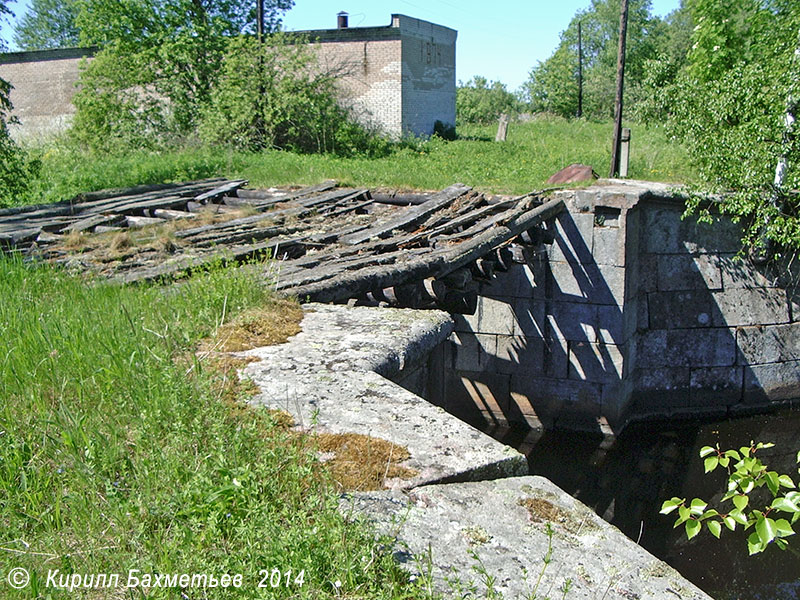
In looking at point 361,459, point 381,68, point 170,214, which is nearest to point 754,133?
point 170,214

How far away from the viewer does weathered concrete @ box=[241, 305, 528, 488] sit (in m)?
2.26

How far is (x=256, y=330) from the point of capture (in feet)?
11.1

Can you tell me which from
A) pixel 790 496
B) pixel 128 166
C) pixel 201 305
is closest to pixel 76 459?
pixel 201 305

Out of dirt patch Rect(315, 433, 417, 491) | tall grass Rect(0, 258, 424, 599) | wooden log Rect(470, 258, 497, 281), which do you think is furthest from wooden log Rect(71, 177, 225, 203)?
dirt patch Rect(315, 433, 417, 491)

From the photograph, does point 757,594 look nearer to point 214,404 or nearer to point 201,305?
point 201,305

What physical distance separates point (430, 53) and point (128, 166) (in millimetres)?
11579

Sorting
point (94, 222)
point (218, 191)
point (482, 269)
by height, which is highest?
point (218, 191)

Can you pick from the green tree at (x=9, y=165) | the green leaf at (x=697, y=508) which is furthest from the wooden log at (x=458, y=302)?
the green tree at (x=9, y=165)

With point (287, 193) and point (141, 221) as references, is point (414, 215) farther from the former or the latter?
point (141, 221)

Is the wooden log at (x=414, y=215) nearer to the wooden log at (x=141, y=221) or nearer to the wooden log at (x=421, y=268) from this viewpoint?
the wooden log at (x=421, y=268)

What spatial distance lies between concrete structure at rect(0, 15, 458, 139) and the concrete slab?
697 inches

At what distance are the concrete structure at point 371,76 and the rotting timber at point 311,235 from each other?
10214 mm

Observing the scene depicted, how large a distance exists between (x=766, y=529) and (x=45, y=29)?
63.3 metres

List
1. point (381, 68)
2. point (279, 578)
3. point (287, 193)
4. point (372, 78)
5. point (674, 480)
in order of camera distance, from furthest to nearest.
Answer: point (372, 78) < point (381, 68) < point (287, 193) < point (674, 480) < point (279, 578)
